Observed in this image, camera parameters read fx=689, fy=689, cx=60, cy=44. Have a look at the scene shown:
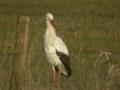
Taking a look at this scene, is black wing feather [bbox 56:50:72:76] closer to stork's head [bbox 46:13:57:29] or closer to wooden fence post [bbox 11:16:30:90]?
stork's head [bbox 46:13:57:29]

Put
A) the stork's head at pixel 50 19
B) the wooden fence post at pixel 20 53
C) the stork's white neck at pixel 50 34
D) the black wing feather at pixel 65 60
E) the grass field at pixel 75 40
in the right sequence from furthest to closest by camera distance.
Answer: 1. the black wing feather at pixel 65 60
2. the stork's white neck at pixel 50 34
3. the stork's head at pixel 50 19
4. the grass field at pixel 75 40
5. the wooden fence post at pixel 20 53

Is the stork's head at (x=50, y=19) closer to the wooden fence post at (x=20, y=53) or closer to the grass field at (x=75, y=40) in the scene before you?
the grass field at (x=75, y=40)

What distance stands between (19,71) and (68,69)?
324 cm

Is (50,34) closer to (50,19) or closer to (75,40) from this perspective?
(50,19)

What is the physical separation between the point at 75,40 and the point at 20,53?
402 inches

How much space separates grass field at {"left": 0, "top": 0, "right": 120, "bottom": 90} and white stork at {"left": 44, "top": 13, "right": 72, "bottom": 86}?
0.17 meters

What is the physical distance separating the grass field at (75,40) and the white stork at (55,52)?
0.17m

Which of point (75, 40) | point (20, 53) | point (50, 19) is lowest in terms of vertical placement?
point (75, 40)

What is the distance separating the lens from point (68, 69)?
10.2 metres

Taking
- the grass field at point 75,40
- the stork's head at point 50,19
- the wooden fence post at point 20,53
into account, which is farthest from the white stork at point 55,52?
the wooden fence post at point 20,53

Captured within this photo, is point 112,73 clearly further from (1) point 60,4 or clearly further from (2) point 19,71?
(1) point 60,4

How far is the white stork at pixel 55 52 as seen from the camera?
983 cm

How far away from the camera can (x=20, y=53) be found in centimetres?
704

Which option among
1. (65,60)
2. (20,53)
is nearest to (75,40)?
(65,60)
